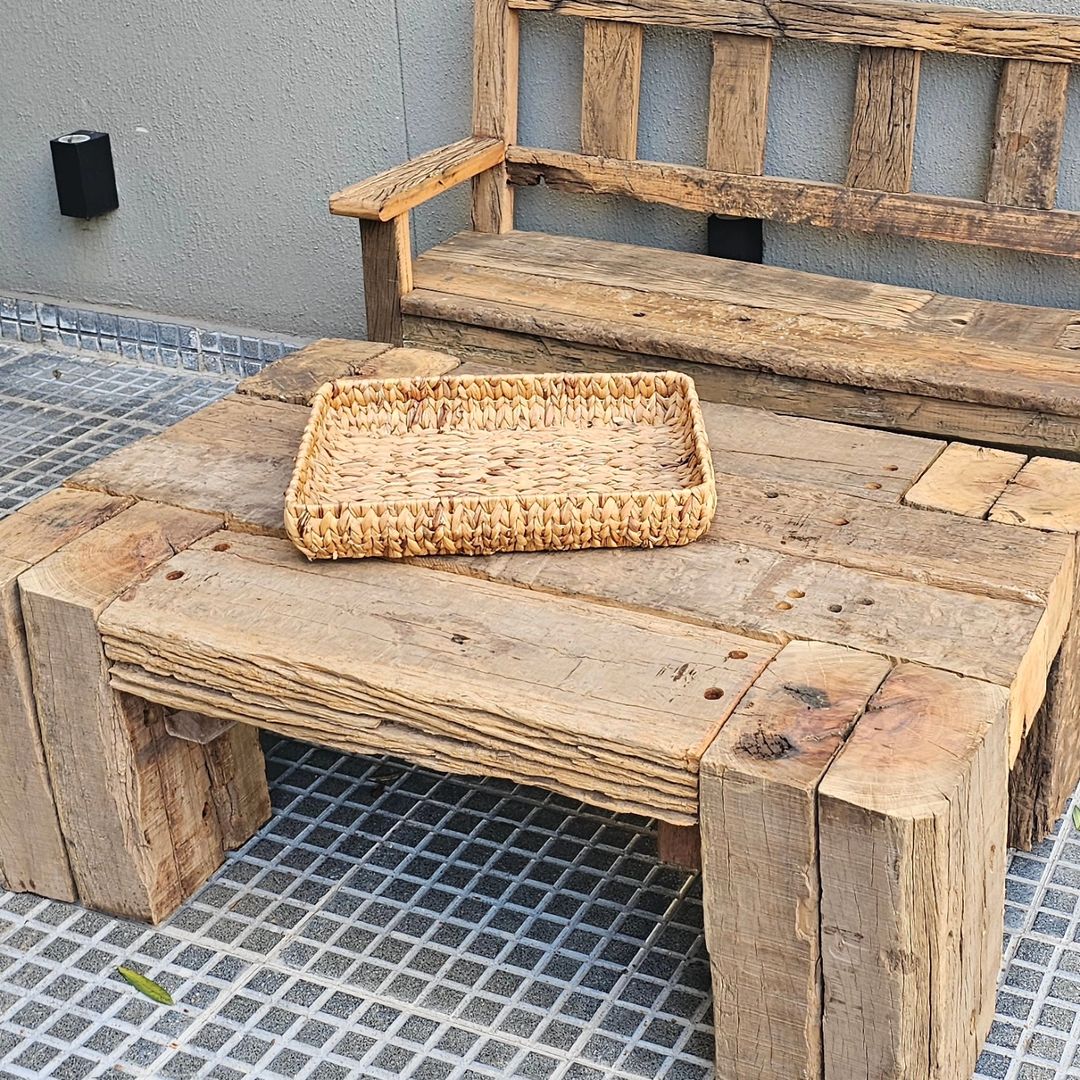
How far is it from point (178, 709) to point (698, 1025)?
0.78 metres

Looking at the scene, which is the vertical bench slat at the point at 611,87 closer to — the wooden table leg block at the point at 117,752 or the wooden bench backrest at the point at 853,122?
the wooden bench backrest at the point at 853,122

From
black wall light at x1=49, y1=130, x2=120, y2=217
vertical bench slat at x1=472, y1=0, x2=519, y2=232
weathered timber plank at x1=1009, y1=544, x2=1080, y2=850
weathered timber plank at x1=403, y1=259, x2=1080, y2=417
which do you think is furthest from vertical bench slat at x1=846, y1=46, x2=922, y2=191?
black wall light at x1=49, y1=130, x2=120, y2=217

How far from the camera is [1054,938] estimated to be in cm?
208

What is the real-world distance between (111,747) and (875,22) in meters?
1.94

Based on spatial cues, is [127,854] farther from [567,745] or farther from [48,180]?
[48,180]

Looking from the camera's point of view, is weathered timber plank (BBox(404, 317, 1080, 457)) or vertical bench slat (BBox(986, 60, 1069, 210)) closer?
weathered timber plank (BBox(404, 317, 1080, 457))

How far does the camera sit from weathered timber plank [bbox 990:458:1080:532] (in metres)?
1.99

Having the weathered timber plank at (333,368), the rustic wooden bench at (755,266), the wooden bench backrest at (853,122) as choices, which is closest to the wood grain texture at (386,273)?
the rustic wooden bench at (755,266)

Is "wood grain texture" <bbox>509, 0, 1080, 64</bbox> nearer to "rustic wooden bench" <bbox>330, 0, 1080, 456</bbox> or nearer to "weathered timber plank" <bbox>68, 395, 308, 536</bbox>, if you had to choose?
"rustic wooden bench" <bbox>330, 0, 1080, 456</bbox>

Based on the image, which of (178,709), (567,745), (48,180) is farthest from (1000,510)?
(48,180)

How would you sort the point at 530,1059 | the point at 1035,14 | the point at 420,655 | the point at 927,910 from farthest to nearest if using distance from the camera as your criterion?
the point at 1035,14 < the point at 530,1059 < the point at 420,655 < the point at 927,910

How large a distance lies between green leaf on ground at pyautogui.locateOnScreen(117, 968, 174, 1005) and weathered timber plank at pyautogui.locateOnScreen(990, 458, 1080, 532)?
1.23 m

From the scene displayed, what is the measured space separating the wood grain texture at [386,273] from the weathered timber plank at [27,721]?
931mm

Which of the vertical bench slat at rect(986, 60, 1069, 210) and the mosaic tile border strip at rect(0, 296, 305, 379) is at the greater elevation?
the vertical bench slat at rect(986, 60, 1069, 210)
